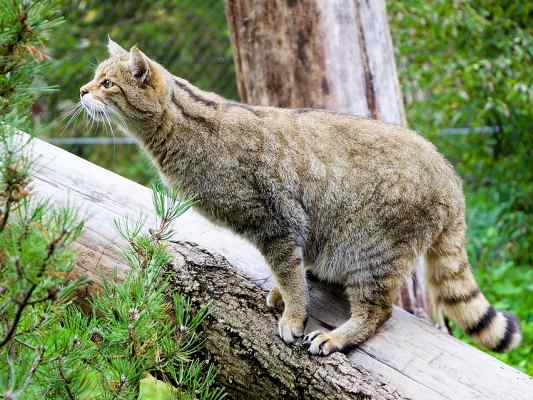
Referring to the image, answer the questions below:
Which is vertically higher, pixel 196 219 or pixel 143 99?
pixel 143 99

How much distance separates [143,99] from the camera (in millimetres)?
2957

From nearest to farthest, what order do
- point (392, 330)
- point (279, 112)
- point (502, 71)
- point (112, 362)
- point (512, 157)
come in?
point (112, 362) → point (392, 330) → point (279, 112) → point (502, 71) → point (512, 157)

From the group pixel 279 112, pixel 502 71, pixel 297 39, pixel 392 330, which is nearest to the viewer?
pixel 392 330

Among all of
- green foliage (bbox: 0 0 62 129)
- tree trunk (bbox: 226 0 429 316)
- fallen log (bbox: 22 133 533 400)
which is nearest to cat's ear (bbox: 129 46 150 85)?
fallen log (bbox: 22 133 533 400)

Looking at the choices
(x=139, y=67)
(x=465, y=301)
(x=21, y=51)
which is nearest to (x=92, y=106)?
(x=139, y=67)

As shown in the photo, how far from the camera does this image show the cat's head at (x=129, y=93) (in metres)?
2.95

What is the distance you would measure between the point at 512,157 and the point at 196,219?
4.00 m

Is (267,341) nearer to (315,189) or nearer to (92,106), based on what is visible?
(315,189)

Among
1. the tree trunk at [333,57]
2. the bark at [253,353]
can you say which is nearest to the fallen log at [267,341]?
the bark at [253,353]

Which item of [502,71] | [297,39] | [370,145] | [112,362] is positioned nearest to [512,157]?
[502,71]

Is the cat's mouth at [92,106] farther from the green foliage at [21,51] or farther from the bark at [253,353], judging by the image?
Answer: the green foliage at [21,51]

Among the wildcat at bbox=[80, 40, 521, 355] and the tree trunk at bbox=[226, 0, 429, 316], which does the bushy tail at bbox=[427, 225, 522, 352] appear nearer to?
the wildcat at bbox=[80, 40, 521, 355]

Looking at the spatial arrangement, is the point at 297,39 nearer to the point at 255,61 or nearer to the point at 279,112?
the point at 255,61

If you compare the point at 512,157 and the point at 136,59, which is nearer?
the point at 136,59
